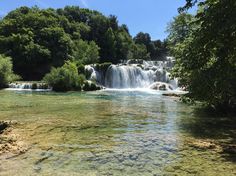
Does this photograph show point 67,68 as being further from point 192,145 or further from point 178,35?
point 192,145

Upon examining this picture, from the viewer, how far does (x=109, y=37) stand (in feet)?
263

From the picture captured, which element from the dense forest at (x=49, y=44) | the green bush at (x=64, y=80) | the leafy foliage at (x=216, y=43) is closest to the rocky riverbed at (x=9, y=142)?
the leafy foliage at (x=216, y=43)

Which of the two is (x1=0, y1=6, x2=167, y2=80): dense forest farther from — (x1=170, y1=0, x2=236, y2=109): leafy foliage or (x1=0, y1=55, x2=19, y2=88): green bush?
(x1=170, y1=0, x2=236, y2=109): leafy foliage

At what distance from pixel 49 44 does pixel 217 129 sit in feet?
165

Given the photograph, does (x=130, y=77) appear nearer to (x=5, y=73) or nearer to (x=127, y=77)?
(x=127, y=77)

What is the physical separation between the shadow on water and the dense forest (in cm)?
3698

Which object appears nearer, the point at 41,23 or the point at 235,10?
the point at 235,10

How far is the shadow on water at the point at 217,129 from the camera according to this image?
28.0 feet

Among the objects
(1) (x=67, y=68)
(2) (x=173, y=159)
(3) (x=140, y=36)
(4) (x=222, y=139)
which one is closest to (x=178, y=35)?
(1) (x=67, y=68)

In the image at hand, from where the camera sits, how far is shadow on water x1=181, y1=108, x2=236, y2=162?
8.54 m

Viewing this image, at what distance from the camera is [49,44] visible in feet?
191

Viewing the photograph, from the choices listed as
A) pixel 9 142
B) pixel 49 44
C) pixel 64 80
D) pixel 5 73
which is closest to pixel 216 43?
pixel 9 142

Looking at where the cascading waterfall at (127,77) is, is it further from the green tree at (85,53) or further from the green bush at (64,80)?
the green tree at (85,53)

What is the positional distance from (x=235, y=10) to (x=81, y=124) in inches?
274
